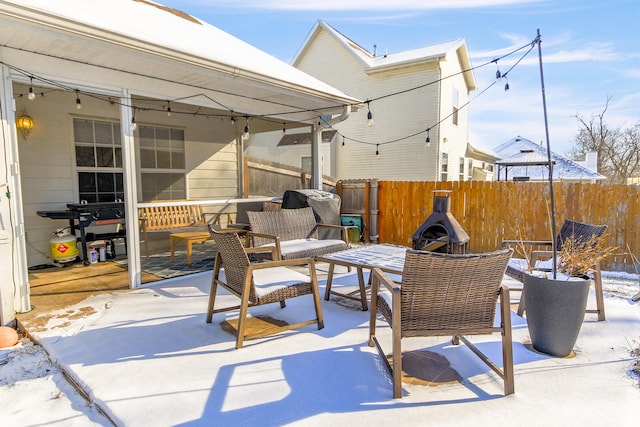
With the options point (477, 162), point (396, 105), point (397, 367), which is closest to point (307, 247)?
point (397, 367)

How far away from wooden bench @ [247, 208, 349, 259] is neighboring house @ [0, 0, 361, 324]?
116cm

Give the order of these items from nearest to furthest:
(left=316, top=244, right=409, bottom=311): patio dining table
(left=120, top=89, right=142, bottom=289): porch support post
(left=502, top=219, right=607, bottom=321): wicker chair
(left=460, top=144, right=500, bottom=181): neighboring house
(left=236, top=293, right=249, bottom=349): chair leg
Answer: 1. (left=236, top=293, right=249, bottom=349): chair leg
2. (left=316, top=244, right=409, bottom=311): patio dining table
3. (left=502, top=219, right=607, bottom=321): wicker chair
4. (left=120, top=89, right=142, bottom=289): porch support post
5. (left=460, top=144, right=500, bottom=181): neighboring house

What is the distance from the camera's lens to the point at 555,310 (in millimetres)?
2561

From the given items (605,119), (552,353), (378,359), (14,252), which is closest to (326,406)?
(378,359)

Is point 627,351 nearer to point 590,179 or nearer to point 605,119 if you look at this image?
point 590,179

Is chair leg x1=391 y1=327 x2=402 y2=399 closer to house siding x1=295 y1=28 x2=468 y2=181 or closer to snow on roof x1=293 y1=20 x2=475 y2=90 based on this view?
house siding x1=295 y1=28 x2=468 y2=181

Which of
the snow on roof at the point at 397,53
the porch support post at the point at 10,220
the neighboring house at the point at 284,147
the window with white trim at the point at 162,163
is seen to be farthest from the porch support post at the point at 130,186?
the snow on roof at the point at 397,53

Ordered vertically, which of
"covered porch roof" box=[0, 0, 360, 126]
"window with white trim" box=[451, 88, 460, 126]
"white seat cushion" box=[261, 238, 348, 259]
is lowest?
"white seat cushion" box=[261, 238, 348, 259]

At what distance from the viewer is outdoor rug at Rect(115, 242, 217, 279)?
500 centimetres

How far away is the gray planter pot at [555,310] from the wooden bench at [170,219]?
484 cm

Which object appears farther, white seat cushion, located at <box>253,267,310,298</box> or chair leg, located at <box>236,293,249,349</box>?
white seat cushion, located at <box>253,267,310,298</box>

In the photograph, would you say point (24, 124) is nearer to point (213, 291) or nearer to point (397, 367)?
point (213, 291)

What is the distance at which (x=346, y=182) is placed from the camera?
304 inches

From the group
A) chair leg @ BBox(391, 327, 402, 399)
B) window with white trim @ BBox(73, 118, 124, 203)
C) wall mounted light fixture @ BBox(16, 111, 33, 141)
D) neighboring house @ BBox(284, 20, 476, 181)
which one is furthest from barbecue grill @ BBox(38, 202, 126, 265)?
neighboring house @ BBox(284, 20, 476, 181)
